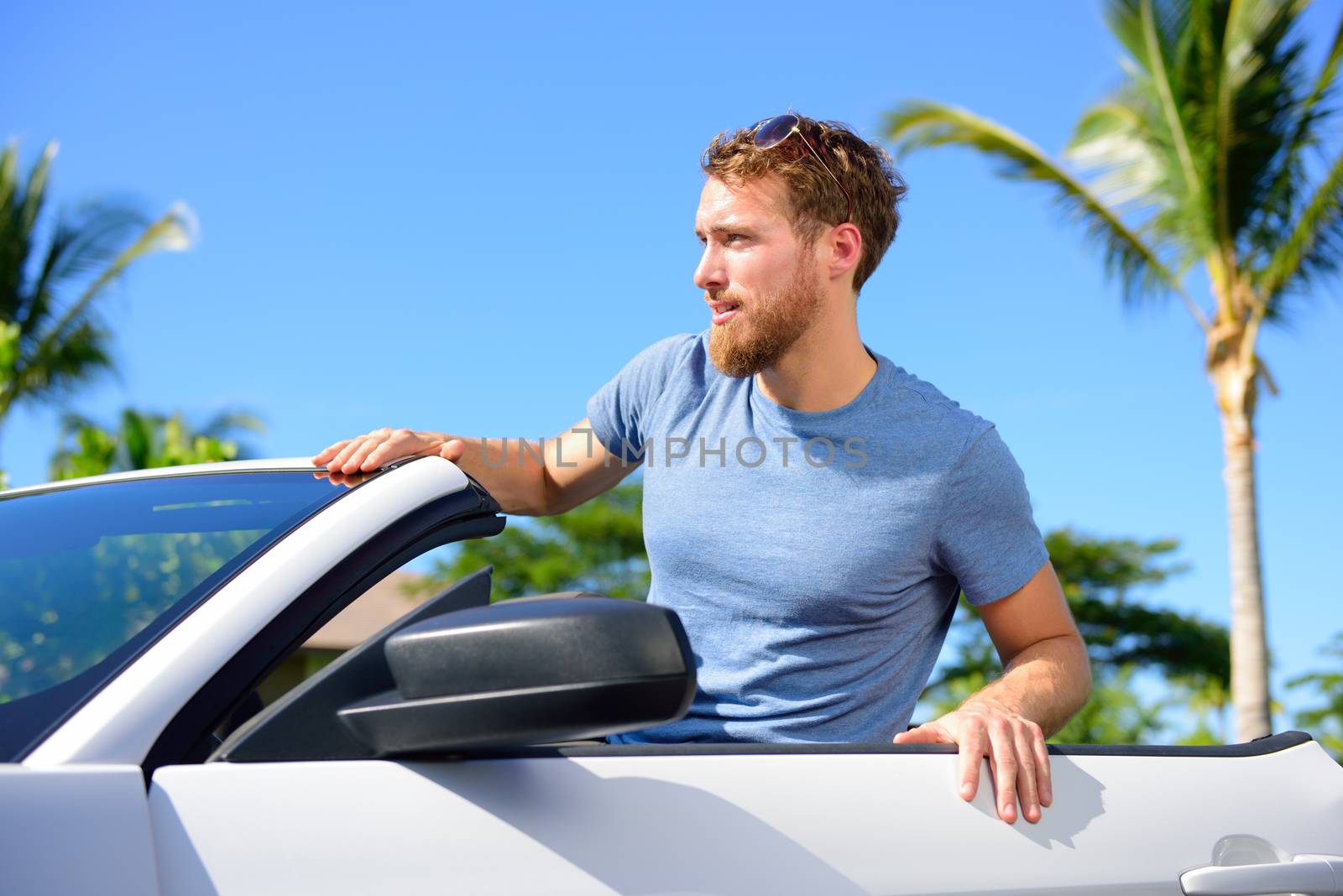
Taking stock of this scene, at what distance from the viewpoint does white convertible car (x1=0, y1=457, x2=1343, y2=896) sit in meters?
1.15

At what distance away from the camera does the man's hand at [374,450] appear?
71.4 inches

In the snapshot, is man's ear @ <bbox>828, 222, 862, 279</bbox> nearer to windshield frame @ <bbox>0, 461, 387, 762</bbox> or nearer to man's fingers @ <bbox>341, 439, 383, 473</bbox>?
man's fingers @ <bbox>341, 439, 383, 473</bbox>

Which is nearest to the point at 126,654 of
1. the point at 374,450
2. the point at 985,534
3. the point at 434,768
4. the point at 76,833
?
the point at 76,833

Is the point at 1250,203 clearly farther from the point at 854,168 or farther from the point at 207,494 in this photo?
the point at 207,494

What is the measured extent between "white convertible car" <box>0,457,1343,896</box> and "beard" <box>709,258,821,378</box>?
0.94 m

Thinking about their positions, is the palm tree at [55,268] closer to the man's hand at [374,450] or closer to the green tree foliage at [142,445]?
the green tree foliage at [142,445]

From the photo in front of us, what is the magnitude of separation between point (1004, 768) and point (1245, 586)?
993 cm

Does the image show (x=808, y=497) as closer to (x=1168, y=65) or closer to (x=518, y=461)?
(x=518, y=461)

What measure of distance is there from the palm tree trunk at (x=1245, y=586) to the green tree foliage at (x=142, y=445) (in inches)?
331

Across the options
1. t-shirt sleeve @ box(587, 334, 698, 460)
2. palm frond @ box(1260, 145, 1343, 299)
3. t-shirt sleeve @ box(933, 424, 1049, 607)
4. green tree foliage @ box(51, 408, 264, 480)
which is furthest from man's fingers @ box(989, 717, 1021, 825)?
palm frond @ box(1260, 145, 1343, 299)

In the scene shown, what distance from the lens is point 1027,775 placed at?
1.56 metres

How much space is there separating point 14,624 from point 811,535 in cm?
125

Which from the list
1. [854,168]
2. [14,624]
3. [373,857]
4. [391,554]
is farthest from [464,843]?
[854,168]

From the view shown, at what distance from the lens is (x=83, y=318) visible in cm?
1501
